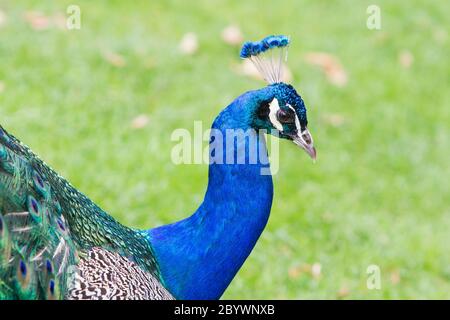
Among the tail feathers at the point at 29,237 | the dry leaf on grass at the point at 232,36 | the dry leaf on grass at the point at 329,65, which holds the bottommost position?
the tail feathers at the point at 29,237

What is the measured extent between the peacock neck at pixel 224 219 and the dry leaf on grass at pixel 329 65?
272 cm

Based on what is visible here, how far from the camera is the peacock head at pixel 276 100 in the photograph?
243 centimetres

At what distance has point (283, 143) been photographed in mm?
4453

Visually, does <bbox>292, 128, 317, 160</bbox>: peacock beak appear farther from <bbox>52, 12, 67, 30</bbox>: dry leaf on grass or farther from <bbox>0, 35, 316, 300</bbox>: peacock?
<bbox>52, 12, 67, 30</bbox>: dry leaf on grass

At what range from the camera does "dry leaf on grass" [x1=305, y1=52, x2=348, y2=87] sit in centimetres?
509

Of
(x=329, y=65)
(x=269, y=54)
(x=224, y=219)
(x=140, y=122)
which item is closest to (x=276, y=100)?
(x=269, y=54)

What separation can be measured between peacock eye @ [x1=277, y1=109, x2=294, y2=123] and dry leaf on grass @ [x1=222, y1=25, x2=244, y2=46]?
2680 mm

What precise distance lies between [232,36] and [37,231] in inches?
125

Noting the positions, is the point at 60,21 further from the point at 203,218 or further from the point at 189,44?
the point at 203,218

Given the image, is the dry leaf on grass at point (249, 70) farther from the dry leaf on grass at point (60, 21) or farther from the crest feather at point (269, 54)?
the crest feather at point (269, 54)

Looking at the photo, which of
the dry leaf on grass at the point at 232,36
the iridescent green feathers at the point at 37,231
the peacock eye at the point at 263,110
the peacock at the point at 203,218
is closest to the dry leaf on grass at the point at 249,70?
the dry leaf on grass at the point at 232,36

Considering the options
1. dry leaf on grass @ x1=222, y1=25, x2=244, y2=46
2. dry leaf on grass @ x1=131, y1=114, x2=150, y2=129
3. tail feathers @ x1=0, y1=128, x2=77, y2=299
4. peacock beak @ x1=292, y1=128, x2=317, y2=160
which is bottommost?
tail feathers @ x1=0, y1=128, x2=77, y2=299

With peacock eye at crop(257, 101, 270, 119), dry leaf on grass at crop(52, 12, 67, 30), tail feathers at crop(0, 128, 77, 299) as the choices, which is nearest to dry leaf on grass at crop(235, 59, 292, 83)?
dry leaf on grass at crop(52, 12, 67, 30)
